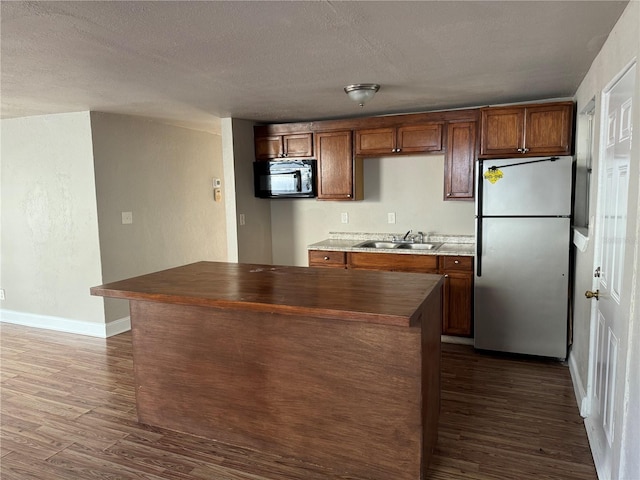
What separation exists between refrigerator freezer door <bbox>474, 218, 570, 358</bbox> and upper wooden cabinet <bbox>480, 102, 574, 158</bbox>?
59 centimetres

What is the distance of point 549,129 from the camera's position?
3.59 meters

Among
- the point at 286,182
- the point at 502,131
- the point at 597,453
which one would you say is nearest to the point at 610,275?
the point at 597,453

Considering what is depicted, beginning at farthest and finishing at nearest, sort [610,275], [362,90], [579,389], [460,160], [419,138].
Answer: [419,138], [460,160], [362,90], [579,389], [610,275]

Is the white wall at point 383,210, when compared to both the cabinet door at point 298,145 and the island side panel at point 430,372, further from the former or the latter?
the island side panel at point 430,372

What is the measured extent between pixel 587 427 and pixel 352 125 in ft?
10.4

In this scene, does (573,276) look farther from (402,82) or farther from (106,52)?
(106,52)

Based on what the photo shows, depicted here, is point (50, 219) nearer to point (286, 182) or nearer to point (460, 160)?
point (286, 182)

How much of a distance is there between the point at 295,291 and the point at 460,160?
2.43 m

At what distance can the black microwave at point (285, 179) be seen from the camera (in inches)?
185

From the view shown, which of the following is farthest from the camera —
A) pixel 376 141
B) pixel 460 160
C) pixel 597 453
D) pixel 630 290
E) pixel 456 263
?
pixel 376 141

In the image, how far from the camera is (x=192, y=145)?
5410 mm

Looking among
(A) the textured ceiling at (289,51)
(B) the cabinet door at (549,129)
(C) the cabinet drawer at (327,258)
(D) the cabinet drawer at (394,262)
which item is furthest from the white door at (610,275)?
(C) the cabinet drawer at (327,258)

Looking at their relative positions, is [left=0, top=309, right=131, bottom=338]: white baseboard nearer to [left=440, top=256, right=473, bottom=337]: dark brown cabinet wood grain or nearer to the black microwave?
the black microwave

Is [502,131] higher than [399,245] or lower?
higher
